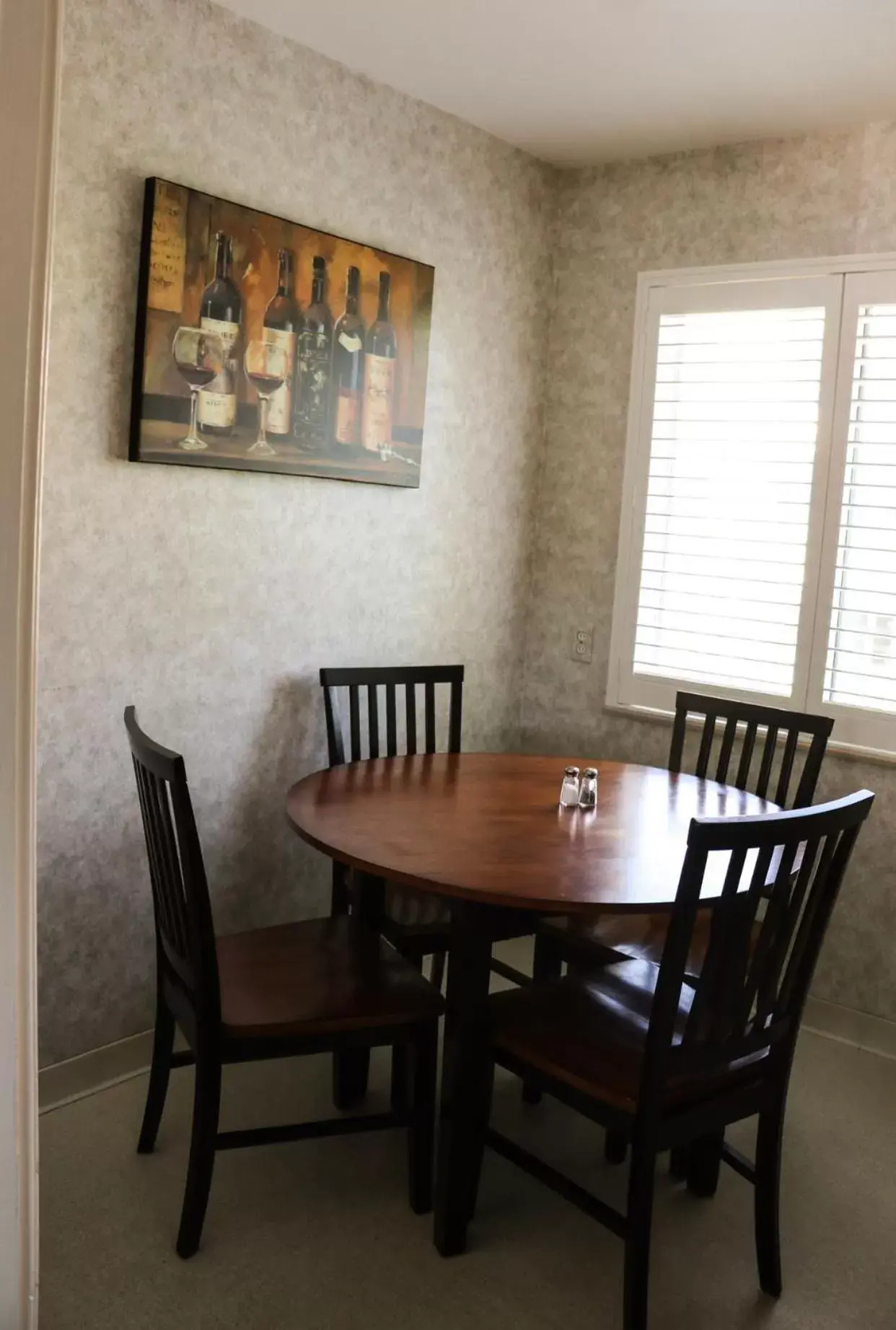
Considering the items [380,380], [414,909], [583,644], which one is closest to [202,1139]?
[414,909]

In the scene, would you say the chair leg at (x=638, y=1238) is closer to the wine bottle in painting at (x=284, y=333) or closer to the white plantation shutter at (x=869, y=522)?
the white plantation shutter at (x=869, y=522)

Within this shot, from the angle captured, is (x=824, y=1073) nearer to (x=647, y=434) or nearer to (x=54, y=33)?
(x=647, y=434)

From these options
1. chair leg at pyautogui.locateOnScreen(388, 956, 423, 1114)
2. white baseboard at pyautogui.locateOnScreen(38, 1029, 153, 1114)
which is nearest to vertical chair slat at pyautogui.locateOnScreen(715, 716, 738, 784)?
chair leg at pyautogui.locateOnScreen(388, 956, 423, 1114)

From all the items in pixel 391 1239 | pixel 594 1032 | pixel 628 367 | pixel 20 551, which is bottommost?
pixel 391 1239

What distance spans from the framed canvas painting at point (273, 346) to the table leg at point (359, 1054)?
3.64ft

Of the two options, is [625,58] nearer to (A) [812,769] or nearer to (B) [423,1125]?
(A) [812,769]

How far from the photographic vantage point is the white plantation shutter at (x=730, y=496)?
335 cm

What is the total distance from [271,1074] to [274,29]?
2655 mm

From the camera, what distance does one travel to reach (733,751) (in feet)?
11.4

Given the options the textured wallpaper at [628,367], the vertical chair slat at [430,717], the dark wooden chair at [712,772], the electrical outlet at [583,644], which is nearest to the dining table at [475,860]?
the dark wooden chair at [712,772]

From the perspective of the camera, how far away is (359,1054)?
2.71m

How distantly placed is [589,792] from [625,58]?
6.19 ft

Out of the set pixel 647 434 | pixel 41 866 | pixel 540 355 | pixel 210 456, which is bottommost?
pixel 41 866

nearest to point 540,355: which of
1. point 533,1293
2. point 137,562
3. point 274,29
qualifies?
point 274,29
